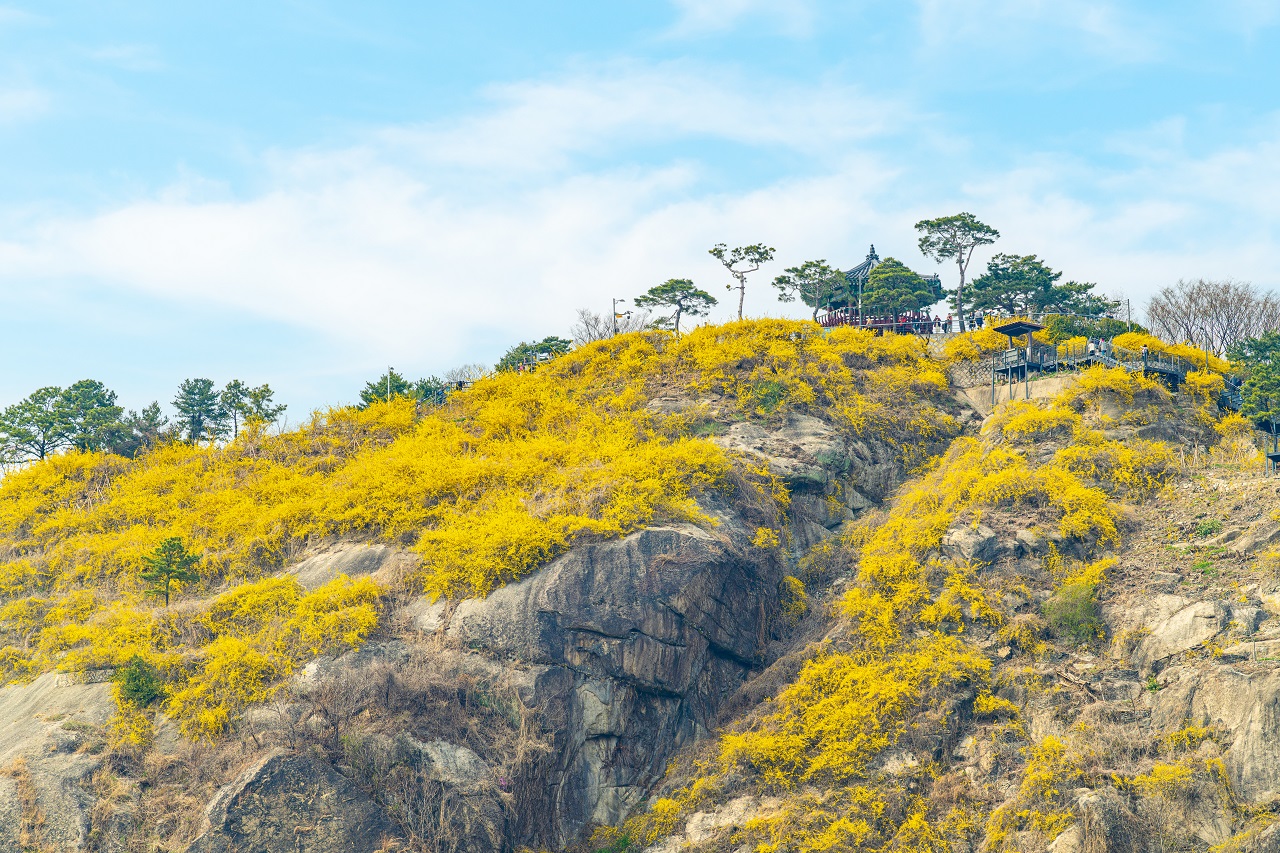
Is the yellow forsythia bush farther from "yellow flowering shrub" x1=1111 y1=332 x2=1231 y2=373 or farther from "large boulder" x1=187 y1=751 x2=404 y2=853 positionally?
"yellow flowering shrub" x1=1111 y1=332 x2=1231 y2=373

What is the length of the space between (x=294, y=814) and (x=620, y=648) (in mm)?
10119

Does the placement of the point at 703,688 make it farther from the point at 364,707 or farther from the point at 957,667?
the point at 364,707

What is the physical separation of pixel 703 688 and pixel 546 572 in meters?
6.04

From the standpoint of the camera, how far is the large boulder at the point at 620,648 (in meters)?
32.7

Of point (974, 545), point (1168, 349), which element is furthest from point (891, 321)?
point (974, 545)

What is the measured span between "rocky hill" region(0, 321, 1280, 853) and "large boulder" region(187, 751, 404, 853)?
0.08m

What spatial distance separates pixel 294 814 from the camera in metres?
29.2

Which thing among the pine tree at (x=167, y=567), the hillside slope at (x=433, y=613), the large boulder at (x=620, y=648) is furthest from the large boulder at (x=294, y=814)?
the pine tree at (x=167, y=567)

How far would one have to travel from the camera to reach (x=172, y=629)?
115ft

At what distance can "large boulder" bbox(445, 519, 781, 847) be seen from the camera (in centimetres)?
3272

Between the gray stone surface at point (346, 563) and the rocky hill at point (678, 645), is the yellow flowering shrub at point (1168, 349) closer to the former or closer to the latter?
A: the rocky hill at point (678, 645)

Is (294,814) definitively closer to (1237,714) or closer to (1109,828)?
(1109,828)

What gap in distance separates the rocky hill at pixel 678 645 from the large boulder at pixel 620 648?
0.31ft

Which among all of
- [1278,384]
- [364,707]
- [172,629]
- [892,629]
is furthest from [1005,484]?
[172,629]
